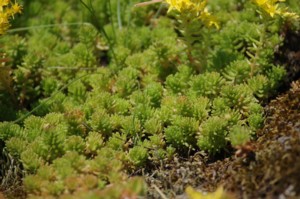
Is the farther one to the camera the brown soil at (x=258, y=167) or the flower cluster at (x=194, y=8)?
the flower cluster at (x=194, y=8)

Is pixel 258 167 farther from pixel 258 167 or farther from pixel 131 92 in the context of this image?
pixel 131 92

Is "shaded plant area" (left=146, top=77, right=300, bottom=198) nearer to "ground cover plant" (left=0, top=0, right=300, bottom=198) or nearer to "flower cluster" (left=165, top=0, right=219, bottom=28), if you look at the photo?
"ground cover plant" (left=0, top=0, right=300, bottom=198)

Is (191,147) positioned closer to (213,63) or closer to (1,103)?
(213,63)

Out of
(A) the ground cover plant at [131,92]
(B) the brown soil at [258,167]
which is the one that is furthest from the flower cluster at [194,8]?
(B) the brown soil at [258,167]

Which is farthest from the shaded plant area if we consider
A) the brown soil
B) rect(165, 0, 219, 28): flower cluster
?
rect(165, 0, 219, 28): flower cluster

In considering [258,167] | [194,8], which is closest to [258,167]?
[258,167]

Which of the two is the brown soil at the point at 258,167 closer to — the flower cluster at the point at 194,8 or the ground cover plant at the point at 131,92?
the ground cover plant at the point at 131,92

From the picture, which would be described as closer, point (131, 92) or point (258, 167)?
point (258, 167)

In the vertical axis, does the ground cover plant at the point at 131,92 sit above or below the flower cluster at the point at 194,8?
below
